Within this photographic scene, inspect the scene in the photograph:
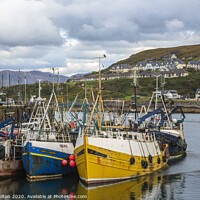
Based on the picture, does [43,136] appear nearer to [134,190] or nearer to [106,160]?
[106,160]

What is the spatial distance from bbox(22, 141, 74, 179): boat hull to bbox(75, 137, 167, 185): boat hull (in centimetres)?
319

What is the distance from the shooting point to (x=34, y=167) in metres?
34.8

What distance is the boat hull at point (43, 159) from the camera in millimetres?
34562

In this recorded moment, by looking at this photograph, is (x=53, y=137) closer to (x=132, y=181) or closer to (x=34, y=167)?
(x=34, y=167)

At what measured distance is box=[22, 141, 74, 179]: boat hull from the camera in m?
34.6

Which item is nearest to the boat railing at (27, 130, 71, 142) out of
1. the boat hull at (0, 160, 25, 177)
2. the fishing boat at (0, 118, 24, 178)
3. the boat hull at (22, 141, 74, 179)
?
the boat hull at (22, 141, 74, 179)

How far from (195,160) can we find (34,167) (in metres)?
26.0

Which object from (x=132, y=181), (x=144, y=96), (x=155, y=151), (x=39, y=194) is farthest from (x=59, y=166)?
(x=144, y=96)

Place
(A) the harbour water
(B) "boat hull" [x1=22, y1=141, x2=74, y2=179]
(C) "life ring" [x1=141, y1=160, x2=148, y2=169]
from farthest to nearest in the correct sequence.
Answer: (C) "life ring" [x1=141, y1=160, x2=148, y2=169] → (B) "boat hull" [x1=22, y1=141, x2=74, y2=179] → (A) the harbour water

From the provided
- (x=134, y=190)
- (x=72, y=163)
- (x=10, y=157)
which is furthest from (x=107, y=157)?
(x=10, y=157)

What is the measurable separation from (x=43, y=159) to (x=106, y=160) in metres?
7.07

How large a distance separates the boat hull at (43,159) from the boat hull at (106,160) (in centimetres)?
319

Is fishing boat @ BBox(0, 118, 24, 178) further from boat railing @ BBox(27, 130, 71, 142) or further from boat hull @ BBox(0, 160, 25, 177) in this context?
boat railing @ BBox(27, 130, 71, 142)

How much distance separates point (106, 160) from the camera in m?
32.2
